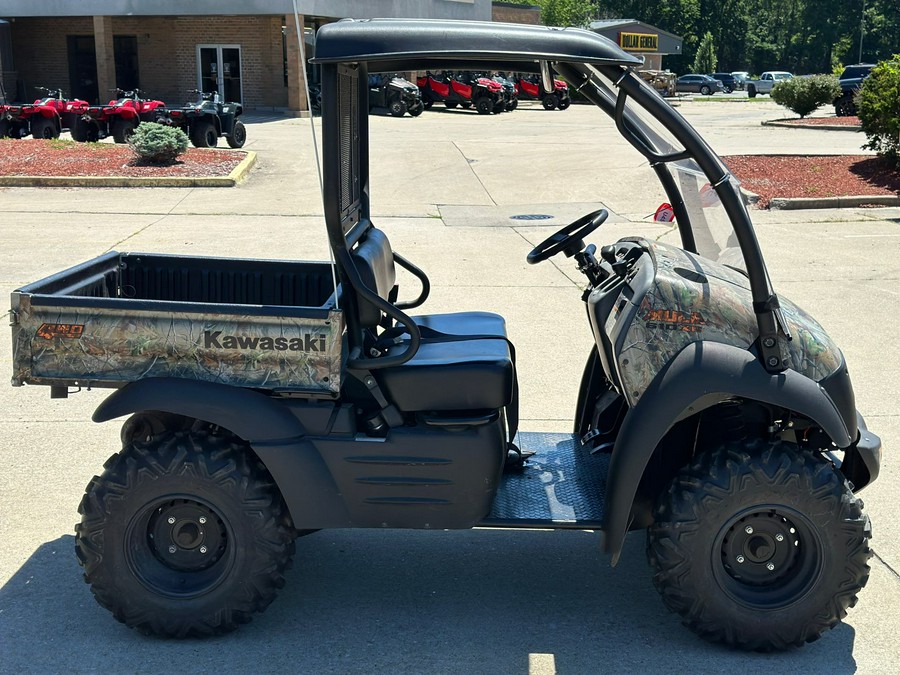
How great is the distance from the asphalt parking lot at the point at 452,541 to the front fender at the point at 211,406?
77 cm

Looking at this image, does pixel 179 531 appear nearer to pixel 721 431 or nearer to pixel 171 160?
pixel 721 431

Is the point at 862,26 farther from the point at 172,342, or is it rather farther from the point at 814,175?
the point at 172,342

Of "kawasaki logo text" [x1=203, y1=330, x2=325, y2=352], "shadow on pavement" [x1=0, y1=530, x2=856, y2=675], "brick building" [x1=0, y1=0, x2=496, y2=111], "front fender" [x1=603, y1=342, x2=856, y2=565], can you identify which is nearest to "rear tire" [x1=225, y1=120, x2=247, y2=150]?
"brick building" [x1=0, y1=0, x2=496, y2=111]

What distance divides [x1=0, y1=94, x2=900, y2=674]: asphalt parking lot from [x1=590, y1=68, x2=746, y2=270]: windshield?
4.32 feet

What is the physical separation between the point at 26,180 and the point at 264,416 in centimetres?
1389

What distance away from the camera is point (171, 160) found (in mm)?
17344

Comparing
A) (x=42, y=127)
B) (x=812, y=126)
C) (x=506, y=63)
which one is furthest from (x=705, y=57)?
(x=506, y=63)

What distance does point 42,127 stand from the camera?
21.5m

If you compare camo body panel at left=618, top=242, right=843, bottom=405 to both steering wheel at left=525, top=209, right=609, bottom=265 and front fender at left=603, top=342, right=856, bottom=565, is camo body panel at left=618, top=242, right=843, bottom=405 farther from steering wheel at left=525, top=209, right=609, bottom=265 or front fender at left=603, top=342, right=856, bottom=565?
steering wheel at left=525, top=209, right=609, bottom=265

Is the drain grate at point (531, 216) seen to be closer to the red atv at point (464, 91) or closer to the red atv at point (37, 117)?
the red atv at point (37, 117)

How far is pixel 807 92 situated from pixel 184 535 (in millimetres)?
30038

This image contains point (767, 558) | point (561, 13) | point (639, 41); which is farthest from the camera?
point (561, 13)

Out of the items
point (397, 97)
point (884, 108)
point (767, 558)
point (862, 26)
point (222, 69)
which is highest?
point (862, 26)

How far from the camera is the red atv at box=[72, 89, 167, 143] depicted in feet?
68.7
